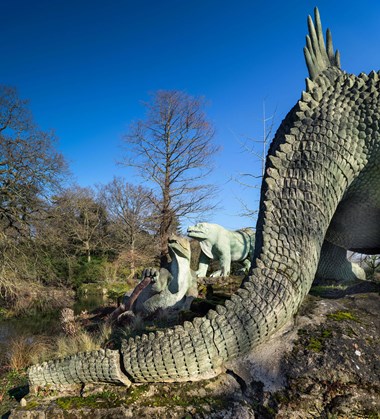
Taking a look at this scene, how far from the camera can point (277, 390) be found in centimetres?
226

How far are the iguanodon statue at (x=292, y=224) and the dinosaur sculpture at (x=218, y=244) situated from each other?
506cm

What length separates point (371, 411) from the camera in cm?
208

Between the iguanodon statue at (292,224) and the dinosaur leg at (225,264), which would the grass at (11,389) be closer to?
the iguanodon statue at (292,224)

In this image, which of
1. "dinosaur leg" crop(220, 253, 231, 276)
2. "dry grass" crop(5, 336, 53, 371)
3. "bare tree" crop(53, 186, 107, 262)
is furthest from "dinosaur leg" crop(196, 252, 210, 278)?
"bare tree" crop(53, 186, 107, 262)

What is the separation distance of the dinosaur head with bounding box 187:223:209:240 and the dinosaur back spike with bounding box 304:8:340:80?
18.2ft

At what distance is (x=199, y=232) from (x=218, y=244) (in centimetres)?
58

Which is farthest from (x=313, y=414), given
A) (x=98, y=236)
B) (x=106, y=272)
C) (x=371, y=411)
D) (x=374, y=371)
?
(x=98, y=236)

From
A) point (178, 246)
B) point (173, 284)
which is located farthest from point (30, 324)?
point (178, 246)

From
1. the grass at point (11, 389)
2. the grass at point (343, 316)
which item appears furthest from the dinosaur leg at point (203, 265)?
the grass at point (343, 316)

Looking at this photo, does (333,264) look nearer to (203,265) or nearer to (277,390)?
(277,390)

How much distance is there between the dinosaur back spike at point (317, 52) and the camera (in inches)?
138

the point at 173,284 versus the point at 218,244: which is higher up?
the point at 218,244

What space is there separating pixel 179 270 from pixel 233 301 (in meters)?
3.70

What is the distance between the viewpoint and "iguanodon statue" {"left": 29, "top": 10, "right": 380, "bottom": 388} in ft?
7.82
